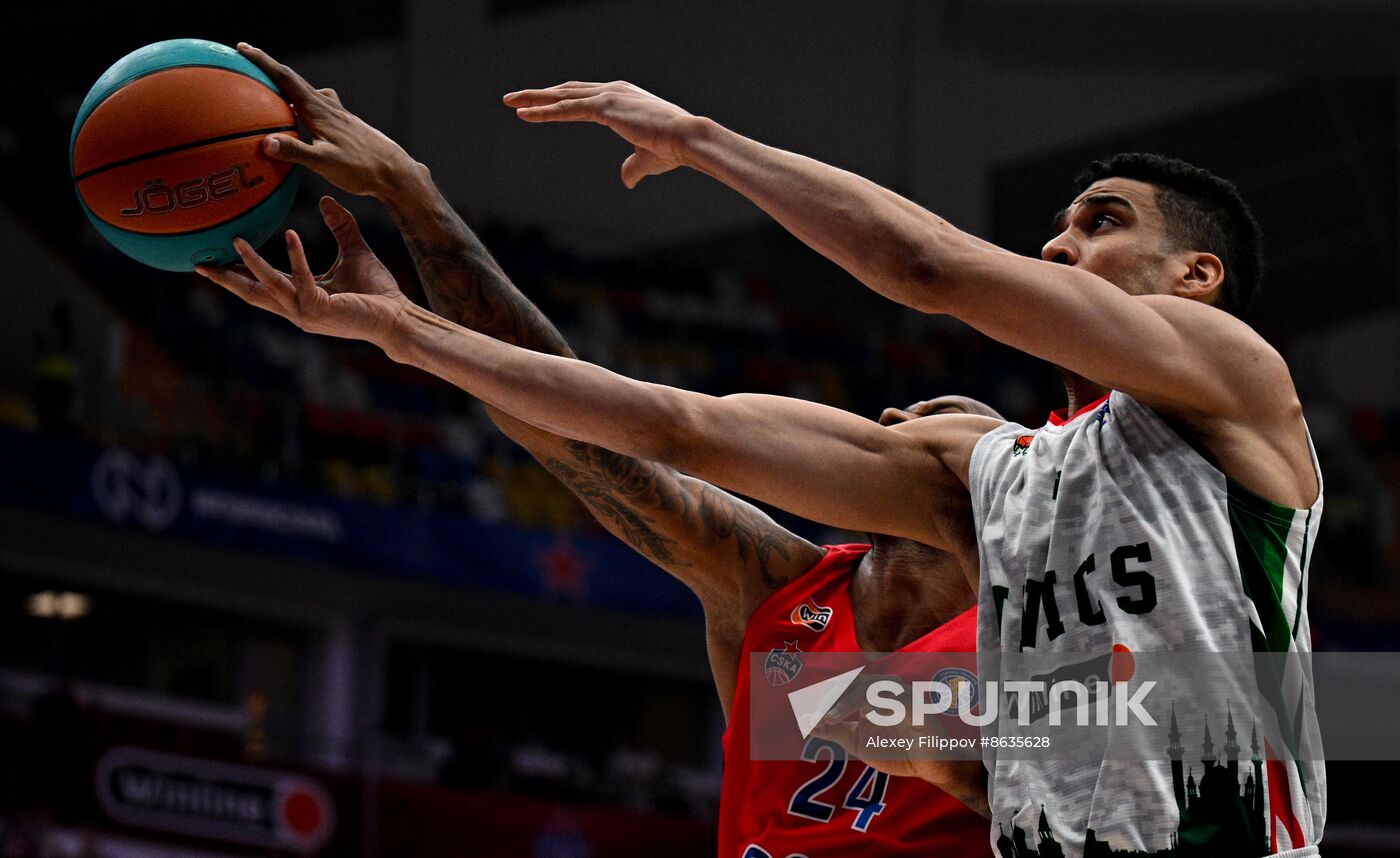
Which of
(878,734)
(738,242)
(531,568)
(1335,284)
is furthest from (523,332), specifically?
(1335,284)

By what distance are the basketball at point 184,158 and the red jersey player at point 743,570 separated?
0.29 ft

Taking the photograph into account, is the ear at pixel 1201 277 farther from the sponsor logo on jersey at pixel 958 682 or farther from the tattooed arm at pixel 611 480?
the tattooed arm at pixel 611 480

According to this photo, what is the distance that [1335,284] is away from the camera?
19.0 metres

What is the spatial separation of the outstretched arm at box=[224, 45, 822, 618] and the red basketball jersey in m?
0.09

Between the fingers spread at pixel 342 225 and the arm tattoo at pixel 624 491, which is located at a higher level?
the fingers spread at pixel 342 225

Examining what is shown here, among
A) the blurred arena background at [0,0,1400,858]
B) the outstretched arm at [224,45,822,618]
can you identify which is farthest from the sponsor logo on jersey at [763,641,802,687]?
the blurred arena background at [0,0,1400,858]

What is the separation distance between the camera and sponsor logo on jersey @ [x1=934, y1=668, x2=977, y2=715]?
3211mm

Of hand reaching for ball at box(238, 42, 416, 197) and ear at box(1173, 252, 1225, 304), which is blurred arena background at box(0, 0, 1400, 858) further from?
ear at box(1173, 252, 1225, 304)

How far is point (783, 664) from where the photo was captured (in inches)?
142

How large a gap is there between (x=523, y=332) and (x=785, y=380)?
13.2m

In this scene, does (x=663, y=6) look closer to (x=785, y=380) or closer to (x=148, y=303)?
(x=785, y=380)

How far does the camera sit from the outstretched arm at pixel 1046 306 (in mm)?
1985

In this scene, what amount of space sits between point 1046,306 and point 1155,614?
424 millimetres

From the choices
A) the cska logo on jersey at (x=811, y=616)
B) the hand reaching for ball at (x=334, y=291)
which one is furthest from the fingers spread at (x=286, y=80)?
the cska logo on jersey at (x=811, y=616)
